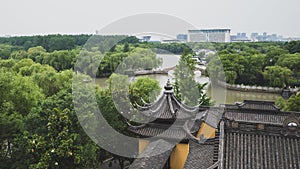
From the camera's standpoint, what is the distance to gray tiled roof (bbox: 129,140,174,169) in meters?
7.41

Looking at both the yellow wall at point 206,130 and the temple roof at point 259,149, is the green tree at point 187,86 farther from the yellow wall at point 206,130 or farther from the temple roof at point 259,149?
the temple roof at point 259,149

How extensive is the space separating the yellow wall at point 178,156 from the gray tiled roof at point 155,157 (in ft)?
1.10

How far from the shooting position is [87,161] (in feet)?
30.3

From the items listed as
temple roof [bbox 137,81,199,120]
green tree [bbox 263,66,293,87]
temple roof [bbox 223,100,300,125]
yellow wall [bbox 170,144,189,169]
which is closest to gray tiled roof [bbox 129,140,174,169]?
yellow wall [bbox 170,144,189,169]

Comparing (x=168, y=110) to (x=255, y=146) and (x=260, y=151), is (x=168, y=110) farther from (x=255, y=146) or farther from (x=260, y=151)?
(x=260, y=151)

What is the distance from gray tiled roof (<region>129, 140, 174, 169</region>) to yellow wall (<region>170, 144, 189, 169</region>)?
1.10 ft

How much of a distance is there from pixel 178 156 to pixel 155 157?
162cm

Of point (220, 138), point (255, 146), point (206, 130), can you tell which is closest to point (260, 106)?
point (206, 130)

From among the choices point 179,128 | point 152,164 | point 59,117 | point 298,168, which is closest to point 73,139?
point 59,117

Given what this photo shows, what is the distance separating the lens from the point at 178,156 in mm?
9328

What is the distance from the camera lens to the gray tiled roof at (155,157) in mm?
7407

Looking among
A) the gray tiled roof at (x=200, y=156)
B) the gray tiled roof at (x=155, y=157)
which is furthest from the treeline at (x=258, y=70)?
the gray tiled roof at (x=200, y=156)

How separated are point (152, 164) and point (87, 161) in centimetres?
272

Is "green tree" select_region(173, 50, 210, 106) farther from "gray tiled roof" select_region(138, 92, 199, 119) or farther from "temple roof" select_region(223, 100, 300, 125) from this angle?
"gray tiled roof" select_region(138, 92, 199, 119)
